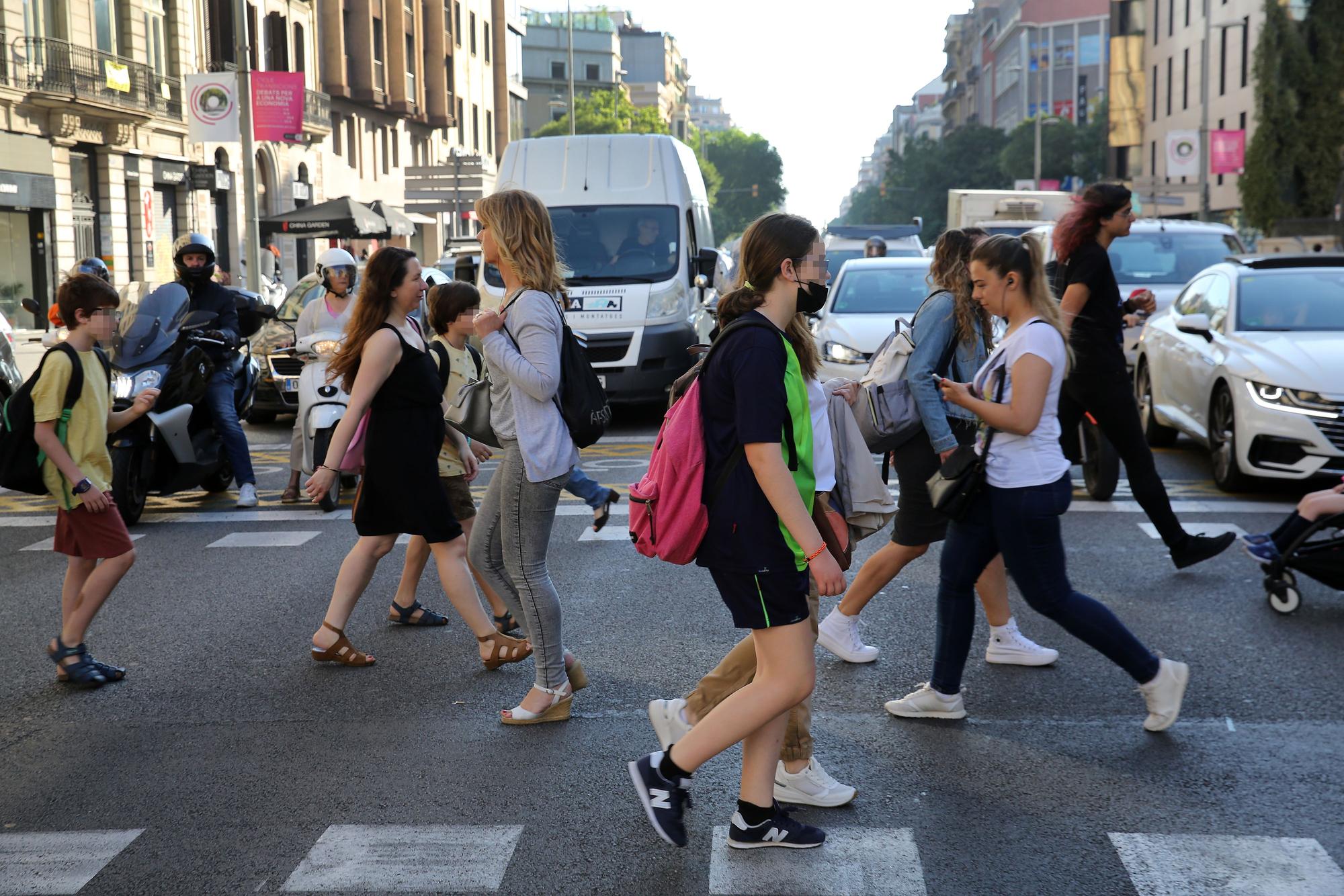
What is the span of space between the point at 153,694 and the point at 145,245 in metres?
31.2

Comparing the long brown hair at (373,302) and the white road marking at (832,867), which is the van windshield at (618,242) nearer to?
the long brown hair at (373,302)

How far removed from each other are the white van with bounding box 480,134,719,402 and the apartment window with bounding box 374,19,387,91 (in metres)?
39.4

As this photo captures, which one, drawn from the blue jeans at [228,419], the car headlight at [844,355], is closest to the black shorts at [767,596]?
the blue jeans at [228,419]

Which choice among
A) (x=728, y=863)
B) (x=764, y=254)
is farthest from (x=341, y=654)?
(x=764, y=254)

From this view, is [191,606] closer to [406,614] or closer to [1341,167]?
[406,614]

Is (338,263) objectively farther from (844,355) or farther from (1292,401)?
(1292,401)

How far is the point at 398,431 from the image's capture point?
5816 millimetres

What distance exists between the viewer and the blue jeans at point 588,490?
5543 millimetres

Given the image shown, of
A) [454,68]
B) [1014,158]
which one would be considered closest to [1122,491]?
[454,68]

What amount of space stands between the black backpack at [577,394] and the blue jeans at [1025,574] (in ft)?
4.24

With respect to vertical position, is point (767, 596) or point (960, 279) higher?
point (960, 279)

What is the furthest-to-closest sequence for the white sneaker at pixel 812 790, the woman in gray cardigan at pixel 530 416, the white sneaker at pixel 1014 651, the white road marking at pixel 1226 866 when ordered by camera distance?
the white sneaker at pixel 1014 651 → the woman in gray cardigan at pixel 530 416 → the white sneaker at pixel 812 790 → the white road marking at pixel 1226 866

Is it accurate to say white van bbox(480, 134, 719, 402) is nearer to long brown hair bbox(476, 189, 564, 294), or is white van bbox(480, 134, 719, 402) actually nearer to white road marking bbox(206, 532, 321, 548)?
white road marking bbox(206, 532, 321, 548)

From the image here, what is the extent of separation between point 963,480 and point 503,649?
2.10 metres
